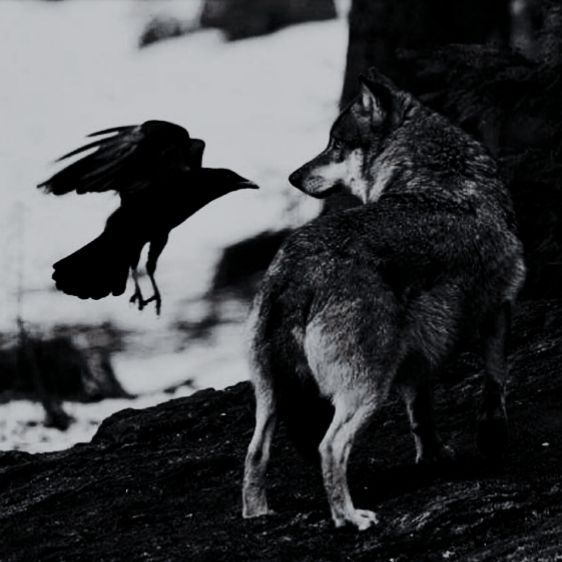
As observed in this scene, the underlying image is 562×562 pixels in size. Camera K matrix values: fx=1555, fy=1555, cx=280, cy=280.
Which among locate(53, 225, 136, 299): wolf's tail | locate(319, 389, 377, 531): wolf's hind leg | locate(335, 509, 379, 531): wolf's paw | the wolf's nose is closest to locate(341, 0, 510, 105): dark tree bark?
locate(53, 225, 136, 299): wolf's tail

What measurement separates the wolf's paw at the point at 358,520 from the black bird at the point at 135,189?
2.27 m

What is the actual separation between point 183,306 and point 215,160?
1961 millimetres

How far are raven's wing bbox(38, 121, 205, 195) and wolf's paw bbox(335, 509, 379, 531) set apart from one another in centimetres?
227

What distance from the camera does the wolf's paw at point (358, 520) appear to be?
20.3 feet

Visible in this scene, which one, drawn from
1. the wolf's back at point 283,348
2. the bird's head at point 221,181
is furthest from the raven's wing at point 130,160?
the wolf's back at point 283,348

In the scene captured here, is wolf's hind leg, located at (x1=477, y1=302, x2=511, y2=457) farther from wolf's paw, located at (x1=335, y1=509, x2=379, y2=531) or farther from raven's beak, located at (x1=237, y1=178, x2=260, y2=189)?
raven's beak, located at (x1=237, y1=178, x2=260, y2=189)

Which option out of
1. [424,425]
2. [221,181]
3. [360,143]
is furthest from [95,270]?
[424,425]

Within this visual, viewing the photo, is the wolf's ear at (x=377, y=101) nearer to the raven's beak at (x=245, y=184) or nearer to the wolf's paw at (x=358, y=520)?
the raven's beak at (x=245, y=184)

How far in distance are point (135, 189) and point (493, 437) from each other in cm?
241

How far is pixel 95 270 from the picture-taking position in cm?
862

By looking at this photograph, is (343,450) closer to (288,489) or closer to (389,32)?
(288,489)

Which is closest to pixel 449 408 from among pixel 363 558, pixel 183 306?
pixel 363 558

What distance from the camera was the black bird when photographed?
7.76 meters

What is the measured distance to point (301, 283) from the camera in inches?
251
